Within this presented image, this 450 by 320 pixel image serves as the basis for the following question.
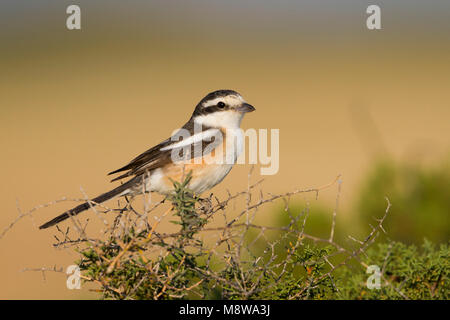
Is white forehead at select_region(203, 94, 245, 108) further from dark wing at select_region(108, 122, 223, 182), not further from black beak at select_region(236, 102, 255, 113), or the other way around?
dark wing at select_region(108, 122, 223, 182)

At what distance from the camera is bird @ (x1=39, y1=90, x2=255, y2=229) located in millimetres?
3535

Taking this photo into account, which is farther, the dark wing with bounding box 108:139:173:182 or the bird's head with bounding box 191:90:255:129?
the bird's head with bounding box 191:90:255:129

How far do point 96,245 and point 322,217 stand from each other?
2030mm

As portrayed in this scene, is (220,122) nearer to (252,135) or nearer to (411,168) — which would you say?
(252,135)

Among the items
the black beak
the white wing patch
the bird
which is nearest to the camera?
the bird

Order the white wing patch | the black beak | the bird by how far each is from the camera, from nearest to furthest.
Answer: the bird, the white wing patch, the black beak

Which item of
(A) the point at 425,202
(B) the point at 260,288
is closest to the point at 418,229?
(A) the point at 425,202

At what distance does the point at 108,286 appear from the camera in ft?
5.51

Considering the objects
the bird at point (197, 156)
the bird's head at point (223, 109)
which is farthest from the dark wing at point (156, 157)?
the bird's head at point (223, 109)

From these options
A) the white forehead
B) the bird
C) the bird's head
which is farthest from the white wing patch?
the white forehead

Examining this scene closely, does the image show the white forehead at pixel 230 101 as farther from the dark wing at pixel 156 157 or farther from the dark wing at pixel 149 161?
the dark wing at pixel 149 161

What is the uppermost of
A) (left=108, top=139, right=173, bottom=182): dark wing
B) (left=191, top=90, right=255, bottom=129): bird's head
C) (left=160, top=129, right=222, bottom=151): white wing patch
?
(left=191, top=90, right=255, bottom=129): bird's head

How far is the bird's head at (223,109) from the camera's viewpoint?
3.99 metres

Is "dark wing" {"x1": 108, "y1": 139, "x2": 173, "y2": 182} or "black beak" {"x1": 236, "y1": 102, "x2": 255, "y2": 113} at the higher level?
"black beak" {"x1": 236, "y1": 102, "x2": 255, "y2": 113}
